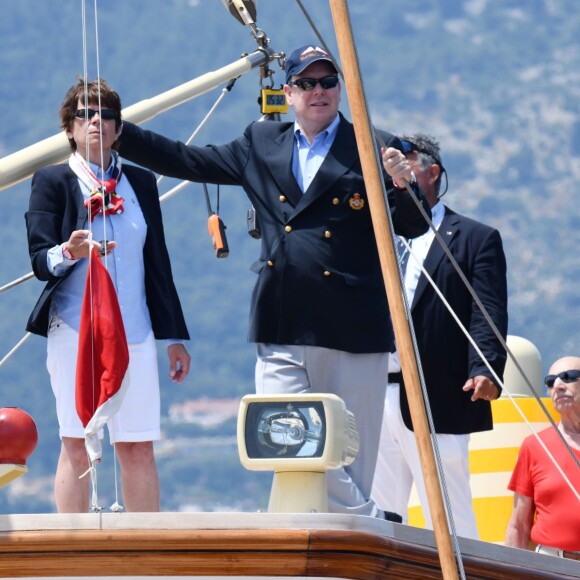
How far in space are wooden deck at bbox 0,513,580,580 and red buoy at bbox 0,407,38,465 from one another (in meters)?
0.34

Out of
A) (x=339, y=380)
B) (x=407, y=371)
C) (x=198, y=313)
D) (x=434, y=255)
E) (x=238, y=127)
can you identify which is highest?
(x=238, y=127)

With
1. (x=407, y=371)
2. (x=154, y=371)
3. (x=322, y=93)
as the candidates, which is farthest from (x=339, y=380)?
(x=407, y=371)

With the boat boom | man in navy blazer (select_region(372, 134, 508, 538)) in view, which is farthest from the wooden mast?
man in navy blazer (select_region(372, 134, 508, 538))

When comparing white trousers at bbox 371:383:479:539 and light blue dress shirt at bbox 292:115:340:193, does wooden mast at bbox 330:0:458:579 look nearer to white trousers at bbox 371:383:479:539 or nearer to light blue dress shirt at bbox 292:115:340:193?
light blue dress shirt at bbox 292:115:340:193

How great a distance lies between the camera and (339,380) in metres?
5.90

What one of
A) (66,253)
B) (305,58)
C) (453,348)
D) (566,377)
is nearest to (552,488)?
(566,377)

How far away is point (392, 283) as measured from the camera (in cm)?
450

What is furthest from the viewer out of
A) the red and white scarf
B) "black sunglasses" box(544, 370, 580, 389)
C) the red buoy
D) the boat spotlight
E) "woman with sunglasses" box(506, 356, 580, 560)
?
"black sunglasses" box(544, 370, 580, 389)

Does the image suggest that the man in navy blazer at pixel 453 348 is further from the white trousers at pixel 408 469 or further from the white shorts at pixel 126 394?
the white shorts at pixel 126 394

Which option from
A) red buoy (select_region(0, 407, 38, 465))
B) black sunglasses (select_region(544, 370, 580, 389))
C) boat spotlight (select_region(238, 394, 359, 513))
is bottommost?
boat spotlight (select_region(238, 394, 359, 513))

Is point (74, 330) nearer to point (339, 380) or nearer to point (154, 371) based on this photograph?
point (154, 371)

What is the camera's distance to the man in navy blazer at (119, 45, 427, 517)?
5902 millimetres

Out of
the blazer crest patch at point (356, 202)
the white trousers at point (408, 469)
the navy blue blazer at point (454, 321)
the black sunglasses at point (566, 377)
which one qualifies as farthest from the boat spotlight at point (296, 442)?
the black sunglasses at point (566, 377)

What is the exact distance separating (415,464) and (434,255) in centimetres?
87
